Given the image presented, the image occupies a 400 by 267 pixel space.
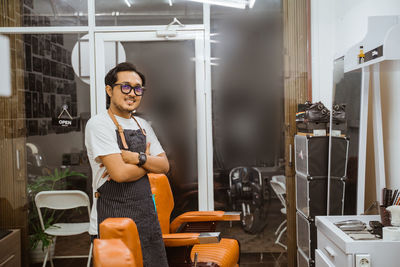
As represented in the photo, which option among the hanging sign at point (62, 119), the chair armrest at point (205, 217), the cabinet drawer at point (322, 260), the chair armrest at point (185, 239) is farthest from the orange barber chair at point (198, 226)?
the hanging sign at point (62, 119)

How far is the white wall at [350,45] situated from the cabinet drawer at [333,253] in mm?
598

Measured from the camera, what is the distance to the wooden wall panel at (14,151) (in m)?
3.34

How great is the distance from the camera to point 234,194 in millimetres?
3369

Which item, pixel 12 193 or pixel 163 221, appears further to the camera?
pixel 12 193

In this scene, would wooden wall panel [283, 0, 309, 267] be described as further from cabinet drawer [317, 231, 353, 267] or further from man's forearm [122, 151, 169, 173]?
man's forearm [122, 151, 169, 173]

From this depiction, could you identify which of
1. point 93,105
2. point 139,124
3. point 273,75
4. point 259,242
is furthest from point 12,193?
point 273,75

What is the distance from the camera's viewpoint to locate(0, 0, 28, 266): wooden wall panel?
334cm

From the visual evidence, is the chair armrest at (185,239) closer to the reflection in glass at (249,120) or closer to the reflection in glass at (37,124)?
the reflection in glass at (249,120)

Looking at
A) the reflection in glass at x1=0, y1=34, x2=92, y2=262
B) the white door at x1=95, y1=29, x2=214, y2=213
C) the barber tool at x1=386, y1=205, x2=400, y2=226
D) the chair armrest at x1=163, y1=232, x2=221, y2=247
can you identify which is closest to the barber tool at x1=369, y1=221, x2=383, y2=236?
the barber tool at x1=386, y1=205, x2=400, y2=226

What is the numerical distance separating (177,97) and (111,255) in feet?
7.35

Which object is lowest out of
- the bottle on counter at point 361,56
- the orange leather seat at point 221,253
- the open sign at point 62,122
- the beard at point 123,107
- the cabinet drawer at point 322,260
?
the orange leather seat at point 221,253

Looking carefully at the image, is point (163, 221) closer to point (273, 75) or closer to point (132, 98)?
point (132, 98)

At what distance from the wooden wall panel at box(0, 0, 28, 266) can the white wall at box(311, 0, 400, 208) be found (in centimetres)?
283

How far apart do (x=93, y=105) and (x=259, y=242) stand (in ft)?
6.86
